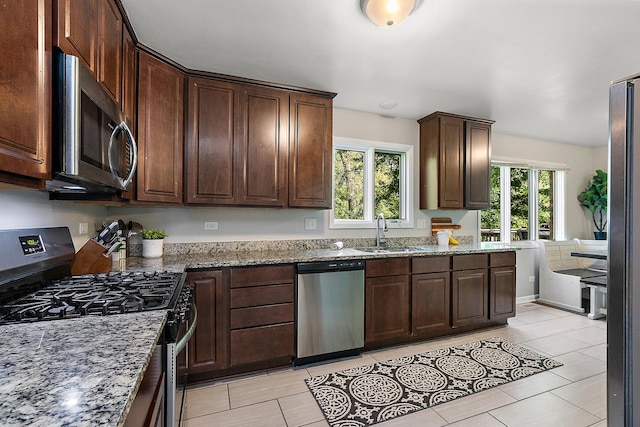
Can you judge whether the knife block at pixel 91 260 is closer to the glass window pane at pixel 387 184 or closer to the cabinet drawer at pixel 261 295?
the cabinet drawer at pixel 261 295

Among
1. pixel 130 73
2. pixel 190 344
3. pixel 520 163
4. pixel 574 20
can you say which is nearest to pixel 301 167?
pixel 130 73

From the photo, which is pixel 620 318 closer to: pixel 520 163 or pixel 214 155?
pixel 214 155

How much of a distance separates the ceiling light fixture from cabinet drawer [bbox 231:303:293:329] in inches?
83.3

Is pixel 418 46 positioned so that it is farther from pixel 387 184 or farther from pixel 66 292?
pixel 66 292

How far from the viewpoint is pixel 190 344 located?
221 cm

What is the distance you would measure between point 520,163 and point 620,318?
4.34 m

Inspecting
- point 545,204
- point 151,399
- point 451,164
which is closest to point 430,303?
point 451,164

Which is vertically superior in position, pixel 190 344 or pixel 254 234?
pixel 254 234

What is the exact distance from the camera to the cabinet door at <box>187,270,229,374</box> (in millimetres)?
2229

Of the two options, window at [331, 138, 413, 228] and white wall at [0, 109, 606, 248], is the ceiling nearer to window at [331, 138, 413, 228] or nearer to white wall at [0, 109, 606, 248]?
white wall at [0, 109, 606, 248]

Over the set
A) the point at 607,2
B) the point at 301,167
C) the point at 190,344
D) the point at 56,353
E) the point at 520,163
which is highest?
the point at 607,2

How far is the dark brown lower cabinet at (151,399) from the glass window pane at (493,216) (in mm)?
4450

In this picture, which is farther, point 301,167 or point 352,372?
point 301,167

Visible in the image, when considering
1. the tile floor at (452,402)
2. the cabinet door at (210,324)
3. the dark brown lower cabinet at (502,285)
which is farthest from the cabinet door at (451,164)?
the cabinet door at (210,324)
